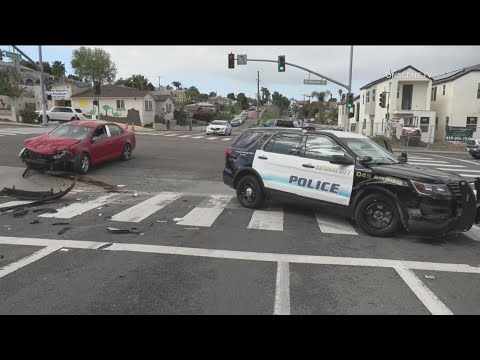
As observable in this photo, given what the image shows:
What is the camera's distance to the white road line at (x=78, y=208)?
7906 mm

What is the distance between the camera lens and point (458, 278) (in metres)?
5.19

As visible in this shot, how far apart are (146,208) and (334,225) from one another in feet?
12.5

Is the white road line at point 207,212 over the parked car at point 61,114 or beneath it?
beneath

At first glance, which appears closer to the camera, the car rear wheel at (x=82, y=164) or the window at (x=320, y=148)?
the window at (x=320, y=148)

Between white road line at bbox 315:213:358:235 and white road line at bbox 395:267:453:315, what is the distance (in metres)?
1.86

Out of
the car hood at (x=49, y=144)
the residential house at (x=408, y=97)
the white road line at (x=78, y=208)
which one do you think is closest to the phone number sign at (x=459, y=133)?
the residential house at (x=408, y=97)

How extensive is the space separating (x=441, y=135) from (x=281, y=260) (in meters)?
42.1

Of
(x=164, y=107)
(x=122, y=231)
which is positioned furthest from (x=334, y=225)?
(x=164, y=107)

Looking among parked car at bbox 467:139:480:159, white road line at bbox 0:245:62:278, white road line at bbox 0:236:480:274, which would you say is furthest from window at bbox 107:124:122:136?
parked car at bbox 467:139:480:159

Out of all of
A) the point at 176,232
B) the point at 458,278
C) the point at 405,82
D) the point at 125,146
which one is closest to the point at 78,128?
the point at 125,146

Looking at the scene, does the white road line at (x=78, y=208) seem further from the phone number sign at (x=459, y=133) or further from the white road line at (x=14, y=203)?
the phone number sign at (x=459, y=133)

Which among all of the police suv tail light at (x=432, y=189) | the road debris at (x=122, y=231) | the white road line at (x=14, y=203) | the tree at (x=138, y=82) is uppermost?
the tree at (x=138, y=82)

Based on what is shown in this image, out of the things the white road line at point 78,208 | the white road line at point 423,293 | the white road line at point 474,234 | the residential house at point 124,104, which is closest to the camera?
the white road line at point 423,293
